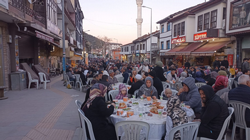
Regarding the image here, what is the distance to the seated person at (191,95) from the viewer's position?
425 centimetres

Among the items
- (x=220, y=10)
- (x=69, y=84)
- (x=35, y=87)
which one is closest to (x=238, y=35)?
(x=220, y=10)

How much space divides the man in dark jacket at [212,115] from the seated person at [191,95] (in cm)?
90

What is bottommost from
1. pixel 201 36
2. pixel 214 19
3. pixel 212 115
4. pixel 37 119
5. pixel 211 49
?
pixel 37 119

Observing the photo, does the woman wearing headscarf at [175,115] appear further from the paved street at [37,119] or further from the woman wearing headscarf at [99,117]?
the paved street at [37,119]

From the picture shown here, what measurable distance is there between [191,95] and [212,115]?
124 cm

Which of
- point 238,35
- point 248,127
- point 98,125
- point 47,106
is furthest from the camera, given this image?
point 238,35

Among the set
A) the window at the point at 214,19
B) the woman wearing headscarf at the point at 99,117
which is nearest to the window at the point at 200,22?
the window at the point at 214,19

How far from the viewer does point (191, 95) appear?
14.4 feet

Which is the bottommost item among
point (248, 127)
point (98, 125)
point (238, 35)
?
point (248, 127)

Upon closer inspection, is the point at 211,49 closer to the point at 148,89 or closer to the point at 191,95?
the point at 148,89

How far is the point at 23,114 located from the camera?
→ 592 centimetres

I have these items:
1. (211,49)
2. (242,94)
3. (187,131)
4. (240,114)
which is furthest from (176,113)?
(211,49)

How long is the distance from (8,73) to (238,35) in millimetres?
16438

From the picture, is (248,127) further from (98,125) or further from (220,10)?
(220,10)
